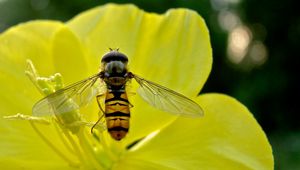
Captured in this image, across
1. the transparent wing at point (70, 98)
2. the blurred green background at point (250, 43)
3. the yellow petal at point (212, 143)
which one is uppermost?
the blurred green background at point (250, 43)

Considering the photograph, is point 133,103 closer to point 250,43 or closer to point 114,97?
point 114,97

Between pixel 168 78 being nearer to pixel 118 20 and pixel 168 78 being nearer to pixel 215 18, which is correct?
pixel 118 20

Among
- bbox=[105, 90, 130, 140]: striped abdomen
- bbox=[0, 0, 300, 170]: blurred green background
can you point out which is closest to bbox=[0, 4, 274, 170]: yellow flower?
bbox=[105, 90, 130, 140]: striped abdomen

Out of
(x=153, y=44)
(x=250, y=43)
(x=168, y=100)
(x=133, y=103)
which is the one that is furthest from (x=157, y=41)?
(x=250, y=43)

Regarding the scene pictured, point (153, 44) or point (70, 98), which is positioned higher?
point (153, 44)

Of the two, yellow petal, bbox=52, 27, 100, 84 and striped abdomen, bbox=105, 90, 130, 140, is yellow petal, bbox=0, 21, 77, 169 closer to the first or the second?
yellow petal, bbox=52, 27, 100, 84

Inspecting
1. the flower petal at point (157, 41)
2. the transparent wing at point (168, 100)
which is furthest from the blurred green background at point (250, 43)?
the transparent wing at point (168, 100)

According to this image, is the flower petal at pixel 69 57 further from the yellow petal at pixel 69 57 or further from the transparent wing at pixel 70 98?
the transparent wing at pixel 70 98
